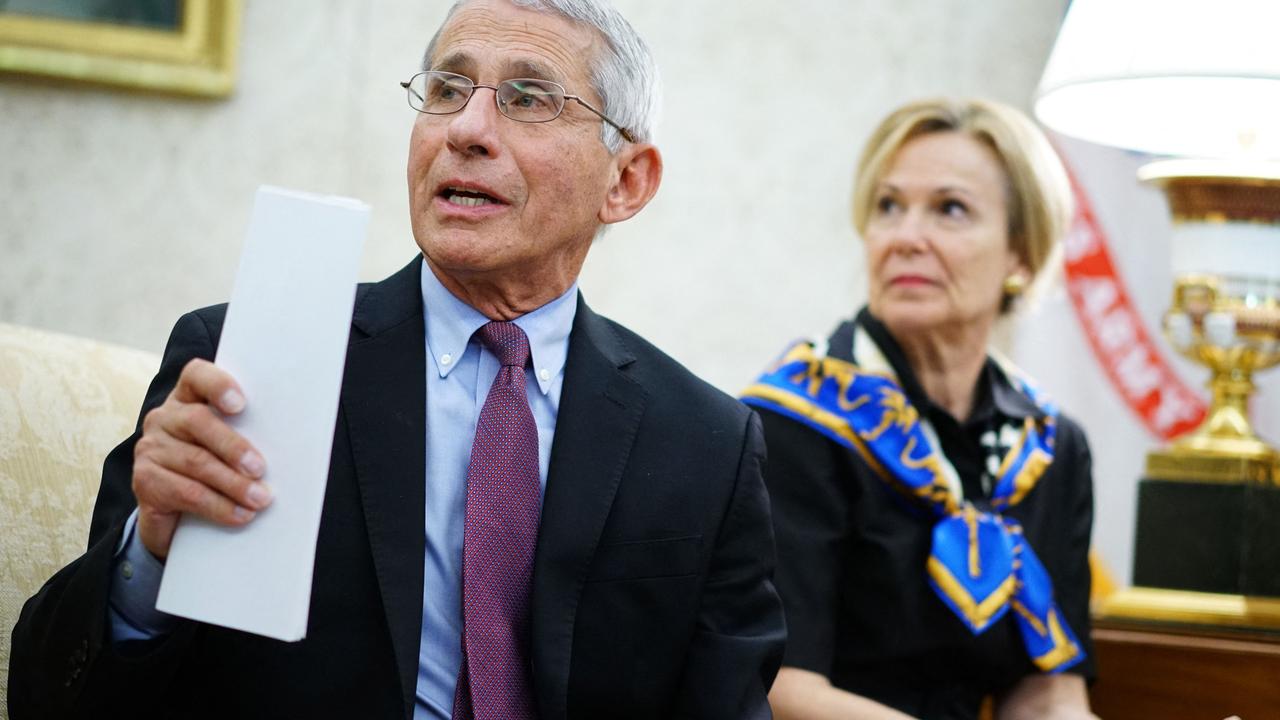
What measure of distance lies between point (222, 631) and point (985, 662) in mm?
1257

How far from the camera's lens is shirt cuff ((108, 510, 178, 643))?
1.10 m

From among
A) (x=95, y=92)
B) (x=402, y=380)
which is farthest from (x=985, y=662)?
(x=95, y=92)

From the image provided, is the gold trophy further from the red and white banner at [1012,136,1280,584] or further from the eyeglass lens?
the eyeglass lens

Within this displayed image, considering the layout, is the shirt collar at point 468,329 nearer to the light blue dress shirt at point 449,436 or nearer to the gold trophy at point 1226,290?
the light blue dress shirt at point 449,436

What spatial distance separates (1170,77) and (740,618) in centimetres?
127

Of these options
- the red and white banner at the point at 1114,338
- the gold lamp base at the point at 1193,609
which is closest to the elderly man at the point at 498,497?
the gold lamp base at the point at 1193,609

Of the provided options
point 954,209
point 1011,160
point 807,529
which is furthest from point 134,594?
point 1011,160

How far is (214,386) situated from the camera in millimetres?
997

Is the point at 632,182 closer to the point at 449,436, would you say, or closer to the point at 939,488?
the point at 449,436

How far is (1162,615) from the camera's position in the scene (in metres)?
2.31

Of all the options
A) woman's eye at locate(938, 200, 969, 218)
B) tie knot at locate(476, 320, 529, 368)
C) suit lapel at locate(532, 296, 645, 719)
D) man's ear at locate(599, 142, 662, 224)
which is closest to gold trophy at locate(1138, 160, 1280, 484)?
woman's eye at locate(938, 200, 969, 218)

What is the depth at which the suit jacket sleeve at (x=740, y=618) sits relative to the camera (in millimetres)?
1396

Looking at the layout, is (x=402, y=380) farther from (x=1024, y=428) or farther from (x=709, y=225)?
(x=709, y=225)

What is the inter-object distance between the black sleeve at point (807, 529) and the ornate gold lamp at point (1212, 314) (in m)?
0.70
